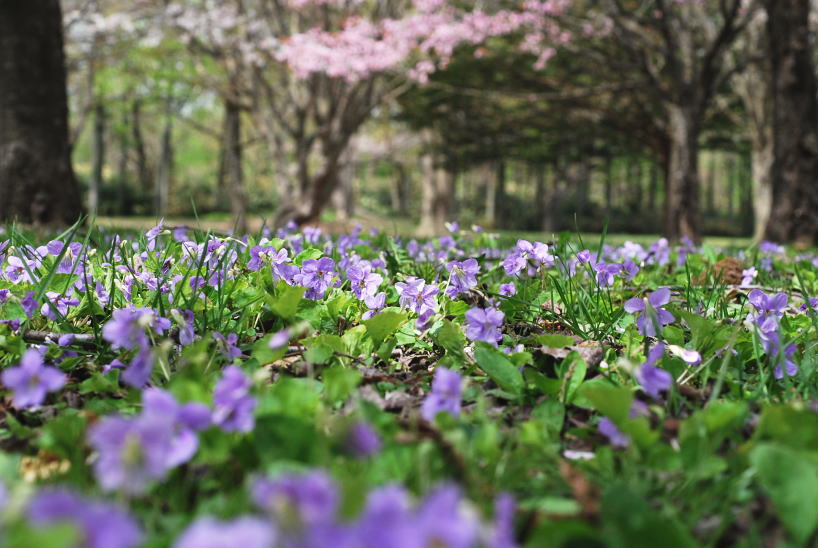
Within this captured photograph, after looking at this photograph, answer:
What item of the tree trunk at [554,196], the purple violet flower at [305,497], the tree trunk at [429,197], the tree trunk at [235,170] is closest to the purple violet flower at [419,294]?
the purple violet flower at [305,497]

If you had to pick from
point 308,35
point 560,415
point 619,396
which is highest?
point 308,35

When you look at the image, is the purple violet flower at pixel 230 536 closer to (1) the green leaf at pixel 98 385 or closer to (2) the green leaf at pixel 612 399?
(2) the green leaf at pixel 612 399

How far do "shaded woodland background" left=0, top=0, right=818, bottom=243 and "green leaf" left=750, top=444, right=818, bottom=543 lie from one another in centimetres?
296

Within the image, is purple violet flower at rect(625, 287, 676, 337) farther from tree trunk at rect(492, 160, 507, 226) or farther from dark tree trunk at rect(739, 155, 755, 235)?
dark tree trunk at rect(739, 155, 755, 235)

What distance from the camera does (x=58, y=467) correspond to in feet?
3.09

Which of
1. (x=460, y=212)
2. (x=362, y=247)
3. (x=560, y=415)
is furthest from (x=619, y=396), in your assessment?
(x=460, y=212)

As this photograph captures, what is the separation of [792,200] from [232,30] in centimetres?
1288

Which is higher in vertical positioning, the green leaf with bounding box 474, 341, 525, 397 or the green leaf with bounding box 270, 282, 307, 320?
the green leaf with bounding box 270, 282, 307, 320

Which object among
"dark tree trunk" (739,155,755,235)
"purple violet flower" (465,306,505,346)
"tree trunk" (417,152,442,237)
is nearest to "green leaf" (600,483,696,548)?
"purple violet flower" (465,306,505,346)

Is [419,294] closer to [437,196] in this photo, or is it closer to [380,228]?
[380,228]

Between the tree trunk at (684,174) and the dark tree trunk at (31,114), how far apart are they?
9.10 m

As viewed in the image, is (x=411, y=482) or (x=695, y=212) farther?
(x=695, y=212)

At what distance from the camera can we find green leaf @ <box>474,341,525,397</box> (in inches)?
50.0

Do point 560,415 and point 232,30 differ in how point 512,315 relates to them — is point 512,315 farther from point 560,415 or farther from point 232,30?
point 232,30
